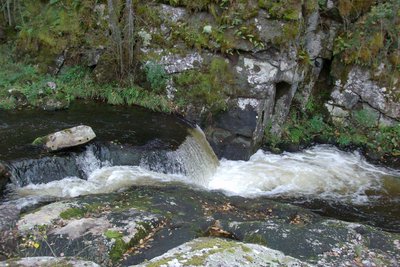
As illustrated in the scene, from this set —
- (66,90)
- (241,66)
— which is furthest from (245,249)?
(66,90)

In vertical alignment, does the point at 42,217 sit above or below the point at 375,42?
below

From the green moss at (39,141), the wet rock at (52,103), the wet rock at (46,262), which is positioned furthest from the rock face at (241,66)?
the wet rock at (46,262)

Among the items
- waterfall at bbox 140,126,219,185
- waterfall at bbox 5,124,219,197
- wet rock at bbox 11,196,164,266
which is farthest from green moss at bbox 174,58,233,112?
wet rock at bbox 11,196,164,266

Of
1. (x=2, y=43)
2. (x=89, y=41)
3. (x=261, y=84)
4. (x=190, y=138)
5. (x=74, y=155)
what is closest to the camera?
(x=74, y=155)

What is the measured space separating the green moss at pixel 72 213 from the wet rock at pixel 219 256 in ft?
8.99

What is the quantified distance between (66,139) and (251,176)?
433 centimetres

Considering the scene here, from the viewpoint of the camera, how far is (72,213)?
5.59 m

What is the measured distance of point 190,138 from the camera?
973 centimetres

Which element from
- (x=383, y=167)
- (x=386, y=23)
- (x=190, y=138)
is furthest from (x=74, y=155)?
(x=386, y=23)

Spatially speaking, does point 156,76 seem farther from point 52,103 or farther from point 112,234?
point 112,234

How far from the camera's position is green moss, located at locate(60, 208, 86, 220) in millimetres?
5482

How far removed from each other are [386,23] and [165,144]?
314 inches

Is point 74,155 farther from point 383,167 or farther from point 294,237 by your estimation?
point 383,167

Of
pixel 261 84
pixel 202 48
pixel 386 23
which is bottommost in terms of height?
pixel 261 84
